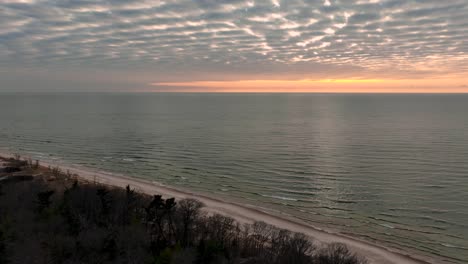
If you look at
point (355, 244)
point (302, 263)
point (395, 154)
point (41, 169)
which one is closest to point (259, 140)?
point (395, 154)

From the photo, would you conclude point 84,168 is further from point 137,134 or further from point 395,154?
point 395,154

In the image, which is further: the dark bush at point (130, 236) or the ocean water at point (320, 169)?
the ocean water at point (320, 169)

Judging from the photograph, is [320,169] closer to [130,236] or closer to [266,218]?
[266,218]

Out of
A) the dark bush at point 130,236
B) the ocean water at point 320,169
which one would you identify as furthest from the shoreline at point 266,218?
the dark bush at point 130,236

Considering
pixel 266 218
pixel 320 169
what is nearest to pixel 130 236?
pixel 266 218

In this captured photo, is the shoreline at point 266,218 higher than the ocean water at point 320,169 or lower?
lower

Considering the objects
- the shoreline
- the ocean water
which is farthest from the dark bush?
the ocean water

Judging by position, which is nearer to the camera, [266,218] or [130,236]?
[130,236]

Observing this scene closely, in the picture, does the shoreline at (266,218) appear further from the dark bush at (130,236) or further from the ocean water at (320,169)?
the dark bush at (130,236)
